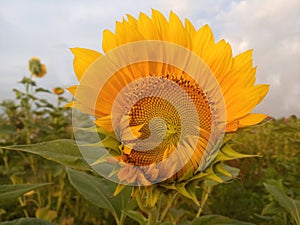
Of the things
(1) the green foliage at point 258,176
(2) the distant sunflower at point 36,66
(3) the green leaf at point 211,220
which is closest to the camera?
(3) the green leaf at point 211,220

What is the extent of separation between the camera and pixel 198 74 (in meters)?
0.63

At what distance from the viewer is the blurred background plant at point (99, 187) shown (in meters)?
0.77

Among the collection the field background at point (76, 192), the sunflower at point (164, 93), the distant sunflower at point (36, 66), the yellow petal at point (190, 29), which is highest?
the distant sunflower at point (36, 66)

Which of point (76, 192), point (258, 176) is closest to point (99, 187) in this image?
point (76, 192)

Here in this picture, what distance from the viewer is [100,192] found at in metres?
0.85

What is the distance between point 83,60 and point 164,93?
15 centimetres

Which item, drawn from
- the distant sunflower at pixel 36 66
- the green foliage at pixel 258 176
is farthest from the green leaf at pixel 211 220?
the distant sunflower at pixel 36 66

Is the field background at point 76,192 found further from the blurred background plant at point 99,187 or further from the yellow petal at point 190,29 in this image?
the yellow petal at point 190,29

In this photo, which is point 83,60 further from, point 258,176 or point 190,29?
point 258,176

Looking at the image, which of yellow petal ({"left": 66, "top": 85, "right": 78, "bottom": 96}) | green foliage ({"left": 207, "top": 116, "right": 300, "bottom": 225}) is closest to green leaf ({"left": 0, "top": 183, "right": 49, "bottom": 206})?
yellow petal ({"left": 66, "top": 85, "right": 78, "bottom": 96})

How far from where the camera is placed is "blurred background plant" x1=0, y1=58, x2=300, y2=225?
77cm

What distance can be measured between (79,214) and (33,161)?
45cm

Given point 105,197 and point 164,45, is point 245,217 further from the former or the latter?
point 164,45

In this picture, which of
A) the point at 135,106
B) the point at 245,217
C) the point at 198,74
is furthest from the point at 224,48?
the point at 245,217
